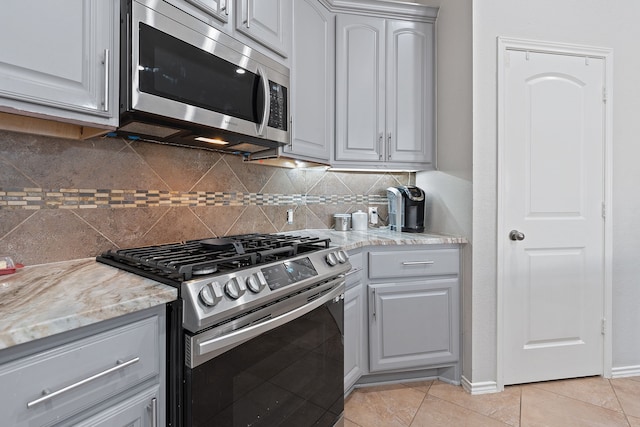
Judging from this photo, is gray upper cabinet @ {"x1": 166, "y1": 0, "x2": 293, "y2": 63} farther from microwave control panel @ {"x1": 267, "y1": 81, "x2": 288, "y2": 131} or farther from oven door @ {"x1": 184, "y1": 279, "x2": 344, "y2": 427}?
oven door @ {"x1": 184, "y1": 279, "x2": 344, "y2": 427}

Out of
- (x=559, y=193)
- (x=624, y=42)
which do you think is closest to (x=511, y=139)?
(x=559, y=193)

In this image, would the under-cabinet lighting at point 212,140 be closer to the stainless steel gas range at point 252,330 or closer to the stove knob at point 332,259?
the stainless steel gas range at point 252,330

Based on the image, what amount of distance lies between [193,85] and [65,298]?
90 centimetres

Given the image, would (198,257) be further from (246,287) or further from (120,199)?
(120,199)

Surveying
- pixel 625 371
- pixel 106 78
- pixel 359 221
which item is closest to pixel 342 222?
pixel 359 221

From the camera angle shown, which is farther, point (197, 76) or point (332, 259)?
point (332, 259)

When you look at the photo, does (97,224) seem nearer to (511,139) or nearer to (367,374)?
(367,374)

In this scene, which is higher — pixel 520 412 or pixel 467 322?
pixel 467 322

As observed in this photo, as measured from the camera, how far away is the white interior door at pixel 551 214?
2.08 m

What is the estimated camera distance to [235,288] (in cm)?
105

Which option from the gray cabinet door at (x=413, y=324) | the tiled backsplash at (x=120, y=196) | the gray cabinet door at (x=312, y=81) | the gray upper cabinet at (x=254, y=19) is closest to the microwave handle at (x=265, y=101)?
the gray upper cabinet at (x=254, y=19)

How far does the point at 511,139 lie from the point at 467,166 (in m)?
0.32

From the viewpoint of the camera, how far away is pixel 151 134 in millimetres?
1504

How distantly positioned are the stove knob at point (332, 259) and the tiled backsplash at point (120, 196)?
747mm
